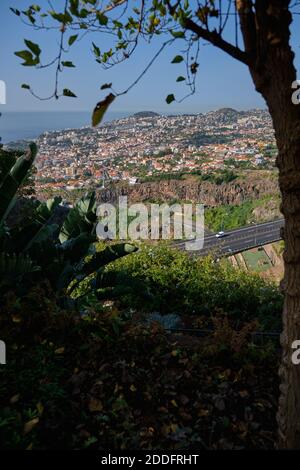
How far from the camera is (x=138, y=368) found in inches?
104

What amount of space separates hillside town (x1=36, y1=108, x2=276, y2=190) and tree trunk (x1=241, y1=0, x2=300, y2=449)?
36.1m

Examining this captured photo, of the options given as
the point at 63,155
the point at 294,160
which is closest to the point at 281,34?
the point at 294,160

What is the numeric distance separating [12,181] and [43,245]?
3.22 ft

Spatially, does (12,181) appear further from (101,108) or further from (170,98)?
(101,108)

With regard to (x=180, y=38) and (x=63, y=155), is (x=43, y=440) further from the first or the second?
(x=63, y=155)

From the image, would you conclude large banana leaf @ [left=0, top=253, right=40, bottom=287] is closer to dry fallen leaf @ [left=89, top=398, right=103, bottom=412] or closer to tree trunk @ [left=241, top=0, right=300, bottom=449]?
dry fallen leaf @ [left=89, top=398, right=103, bottom=412]

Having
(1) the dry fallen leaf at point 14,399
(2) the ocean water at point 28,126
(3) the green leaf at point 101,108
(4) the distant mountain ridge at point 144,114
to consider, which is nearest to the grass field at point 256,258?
(2) the ocean water at point 28,126

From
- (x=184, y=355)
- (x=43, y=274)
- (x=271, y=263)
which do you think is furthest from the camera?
(x=271, y=263)

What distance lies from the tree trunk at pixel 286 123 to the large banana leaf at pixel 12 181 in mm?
2516

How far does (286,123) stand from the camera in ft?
5.32

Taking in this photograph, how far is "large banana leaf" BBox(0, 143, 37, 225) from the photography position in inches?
139

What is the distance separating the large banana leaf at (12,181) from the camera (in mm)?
3525

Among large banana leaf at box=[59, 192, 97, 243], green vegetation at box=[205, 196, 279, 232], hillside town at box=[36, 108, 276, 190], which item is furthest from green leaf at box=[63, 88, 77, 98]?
green vegetation at box=[205, 196, 279, 232]
